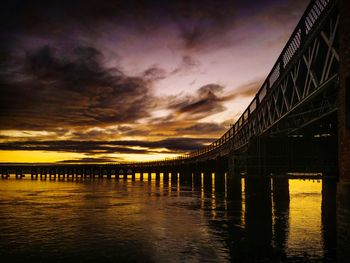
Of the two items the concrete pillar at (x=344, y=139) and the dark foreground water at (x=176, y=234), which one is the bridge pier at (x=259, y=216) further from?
the concrete pillar at (x=344, y=139)

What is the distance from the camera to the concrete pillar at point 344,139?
40.2 ft

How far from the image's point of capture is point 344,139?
12.7 meters

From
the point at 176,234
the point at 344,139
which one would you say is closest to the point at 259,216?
the point at 176,234

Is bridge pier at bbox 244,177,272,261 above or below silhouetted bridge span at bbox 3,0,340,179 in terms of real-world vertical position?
below

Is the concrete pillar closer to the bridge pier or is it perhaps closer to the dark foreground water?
the dark foreground water

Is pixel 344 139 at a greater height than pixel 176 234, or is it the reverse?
pixel 344 139

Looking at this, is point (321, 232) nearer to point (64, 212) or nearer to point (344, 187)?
point (344, 187)

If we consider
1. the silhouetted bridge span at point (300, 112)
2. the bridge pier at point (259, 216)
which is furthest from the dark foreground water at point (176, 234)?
→ the silhouetted bridge span at point (300, 112)

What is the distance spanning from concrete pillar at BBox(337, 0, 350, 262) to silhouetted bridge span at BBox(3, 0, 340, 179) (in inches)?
34.9

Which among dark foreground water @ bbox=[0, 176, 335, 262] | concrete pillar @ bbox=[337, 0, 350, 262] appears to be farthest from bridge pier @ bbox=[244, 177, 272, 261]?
concrete pillar @ bbox=[337, 0, 350, 262]

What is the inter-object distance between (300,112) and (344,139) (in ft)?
39.0

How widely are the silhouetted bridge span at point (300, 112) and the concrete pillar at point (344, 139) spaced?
Result: 885mm

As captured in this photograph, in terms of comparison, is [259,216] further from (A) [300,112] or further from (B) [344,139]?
(B) [344,139]

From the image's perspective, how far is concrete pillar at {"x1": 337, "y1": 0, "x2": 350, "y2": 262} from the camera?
1226cm
